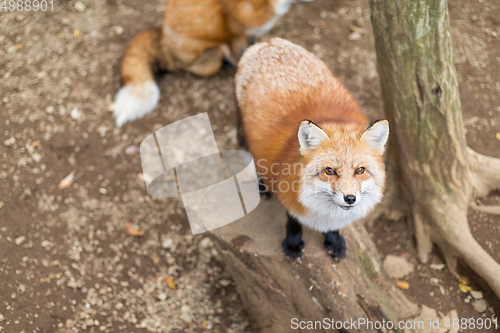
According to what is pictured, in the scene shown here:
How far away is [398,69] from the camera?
2.96 m

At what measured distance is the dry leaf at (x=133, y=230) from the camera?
3874 mm

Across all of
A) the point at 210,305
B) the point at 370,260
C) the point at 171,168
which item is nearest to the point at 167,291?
the point at 210,305

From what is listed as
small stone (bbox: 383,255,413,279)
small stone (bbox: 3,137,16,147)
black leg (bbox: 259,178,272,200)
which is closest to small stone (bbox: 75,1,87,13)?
small stone (bbox: 3,137,16,147)

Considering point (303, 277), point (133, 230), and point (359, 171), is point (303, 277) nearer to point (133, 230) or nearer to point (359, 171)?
point (359, 171)

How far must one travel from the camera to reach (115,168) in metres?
4.29

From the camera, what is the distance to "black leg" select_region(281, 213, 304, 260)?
2.66m

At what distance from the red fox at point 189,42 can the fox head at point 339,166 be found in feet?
9.40

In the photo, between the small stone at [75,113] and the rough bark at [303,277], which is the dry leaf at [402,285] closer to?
the rough bark at [303,277]

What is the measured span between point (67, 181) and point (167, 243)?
4.61ft

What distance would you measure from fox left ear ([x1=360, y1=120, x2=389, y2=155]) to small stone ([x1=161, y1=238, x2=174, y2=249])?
8.21 feet

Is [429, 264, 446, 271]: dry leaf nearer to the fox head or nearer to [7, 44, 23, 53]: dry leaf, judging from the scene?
the fox head

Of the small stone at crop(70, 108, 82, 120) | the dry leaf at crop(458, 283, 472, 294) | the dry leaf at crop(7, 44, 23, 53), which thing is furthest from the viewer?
the dry leaf at crop(7, 44, 23, 53)

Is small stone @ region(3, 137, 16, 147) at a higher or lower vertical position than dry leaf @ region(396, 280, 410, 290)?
higher

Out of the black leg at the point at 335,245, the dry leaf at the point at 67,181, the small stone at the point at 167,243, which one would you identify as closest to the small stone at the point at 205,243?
the small stone at the point at 167,243
